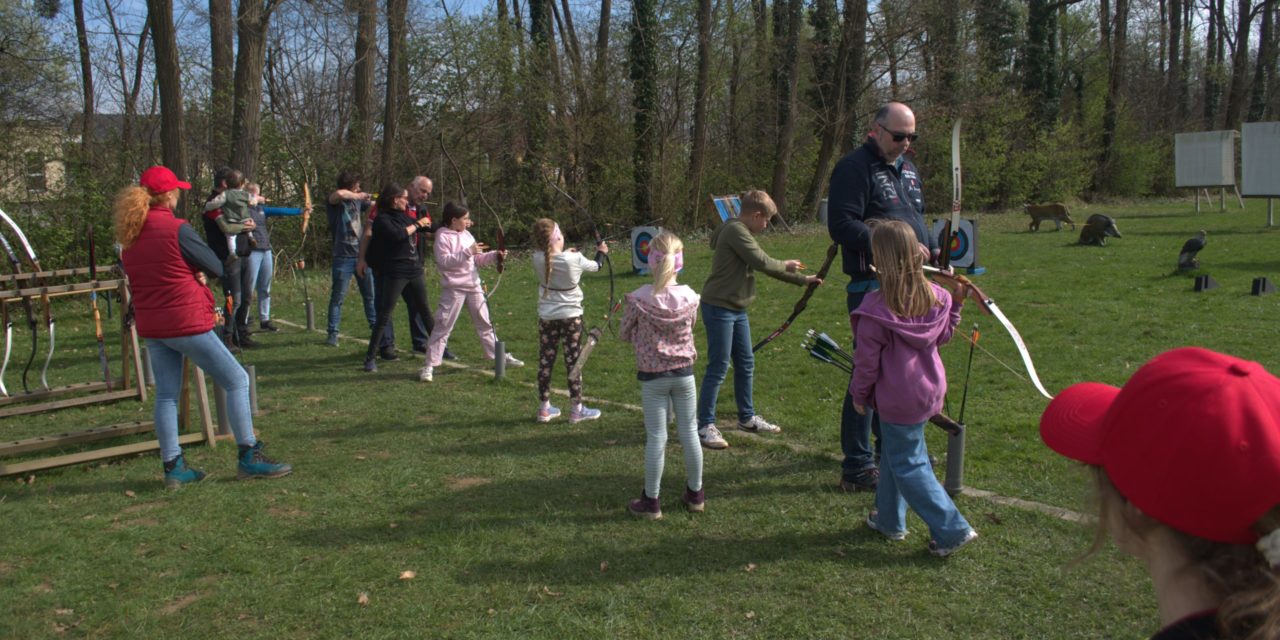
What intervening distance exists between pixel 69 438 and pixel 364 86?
13.9 meters

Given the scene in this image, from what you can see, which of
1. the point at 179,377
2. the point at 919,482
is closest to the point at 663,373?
the point at 919,482

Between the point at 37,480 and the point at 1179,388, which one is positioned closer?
the point at 1179,388

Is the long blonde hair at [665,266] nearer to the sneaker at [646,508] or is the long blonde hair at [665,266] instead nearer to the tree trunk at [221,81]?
the sneaker at [646,508]

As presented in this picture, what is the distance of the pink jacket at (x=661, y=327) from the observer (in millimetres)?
4598

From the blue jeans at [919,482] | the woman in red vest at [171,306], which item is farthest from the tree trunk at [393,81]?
the blue jeans at [919,482]

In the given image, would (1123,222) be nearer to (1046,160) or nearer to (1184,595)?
(1046,160)

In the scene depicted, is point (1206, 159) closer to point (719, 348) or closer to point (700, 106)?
point (700, 106)

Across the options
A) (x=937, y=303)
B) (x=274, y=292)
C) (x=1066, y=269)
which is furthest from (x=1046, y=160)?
(x=937, y=303)

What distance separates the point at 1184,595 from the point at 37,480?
6207 millimetres

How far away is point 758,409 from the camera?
267 inches

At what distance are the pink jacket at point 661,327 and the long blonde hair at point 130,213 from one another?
2.78 m

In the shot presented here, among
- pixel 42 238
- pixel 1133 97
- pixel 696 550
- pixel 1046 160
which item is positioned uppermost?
pixel 1133 97

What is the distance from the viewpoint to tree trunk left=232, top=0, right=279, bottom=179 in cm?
1477

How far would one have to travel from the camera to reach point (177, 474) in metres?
5.32
